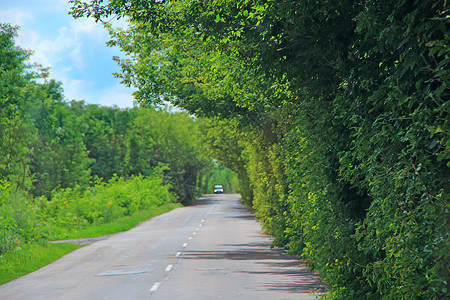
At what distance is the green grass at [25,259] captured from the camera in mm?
17828

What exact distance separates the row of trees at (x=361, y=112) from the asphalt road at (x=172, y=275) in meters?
1.86

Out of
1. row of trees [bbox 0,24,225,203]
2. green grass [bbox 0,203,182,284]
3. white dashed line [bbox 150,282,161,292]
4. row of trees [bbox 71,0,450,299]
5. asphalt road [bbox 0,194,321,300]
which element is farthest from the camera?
row of trees [bbox 0,24,225,203]

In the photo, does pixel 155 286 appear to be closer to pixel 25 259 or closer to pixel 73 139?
pixel 25 259

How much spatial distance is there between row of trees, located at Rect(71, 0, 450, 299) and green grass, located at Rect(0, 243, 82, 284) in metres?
8.10

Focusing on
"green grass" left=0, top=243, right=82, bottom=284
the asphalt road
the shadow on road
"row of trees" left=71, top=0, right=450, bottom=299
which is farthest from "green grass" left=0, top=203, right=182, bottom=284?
"row of trees" left=71, top=0, right=450, bottom=299

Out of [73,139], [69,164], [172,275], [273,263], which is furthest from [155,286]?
[69,164]

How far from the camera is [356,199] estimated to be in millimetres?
9602

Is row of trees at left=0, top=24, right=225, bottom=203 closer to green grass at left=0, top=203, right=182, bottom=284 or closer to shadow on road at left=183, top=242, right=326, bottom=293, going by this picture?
green grass at left=0, top=203, right=182, bottom=284

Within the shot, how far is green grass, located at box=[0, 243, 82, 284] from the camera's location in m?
17.8

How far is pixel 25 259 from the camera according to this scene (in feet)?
66.8

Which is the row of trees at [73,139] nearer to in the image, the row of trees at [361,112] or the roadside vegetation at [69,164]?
the roadside vegetation at [69,164]

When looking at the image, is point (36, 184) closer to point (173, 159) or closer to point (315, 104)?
point (173, 159)

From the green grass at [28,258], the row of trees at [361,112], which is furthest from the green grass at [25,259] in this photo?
the row of trees at [361,112]

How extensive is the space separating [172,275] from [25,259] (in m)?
6.89
